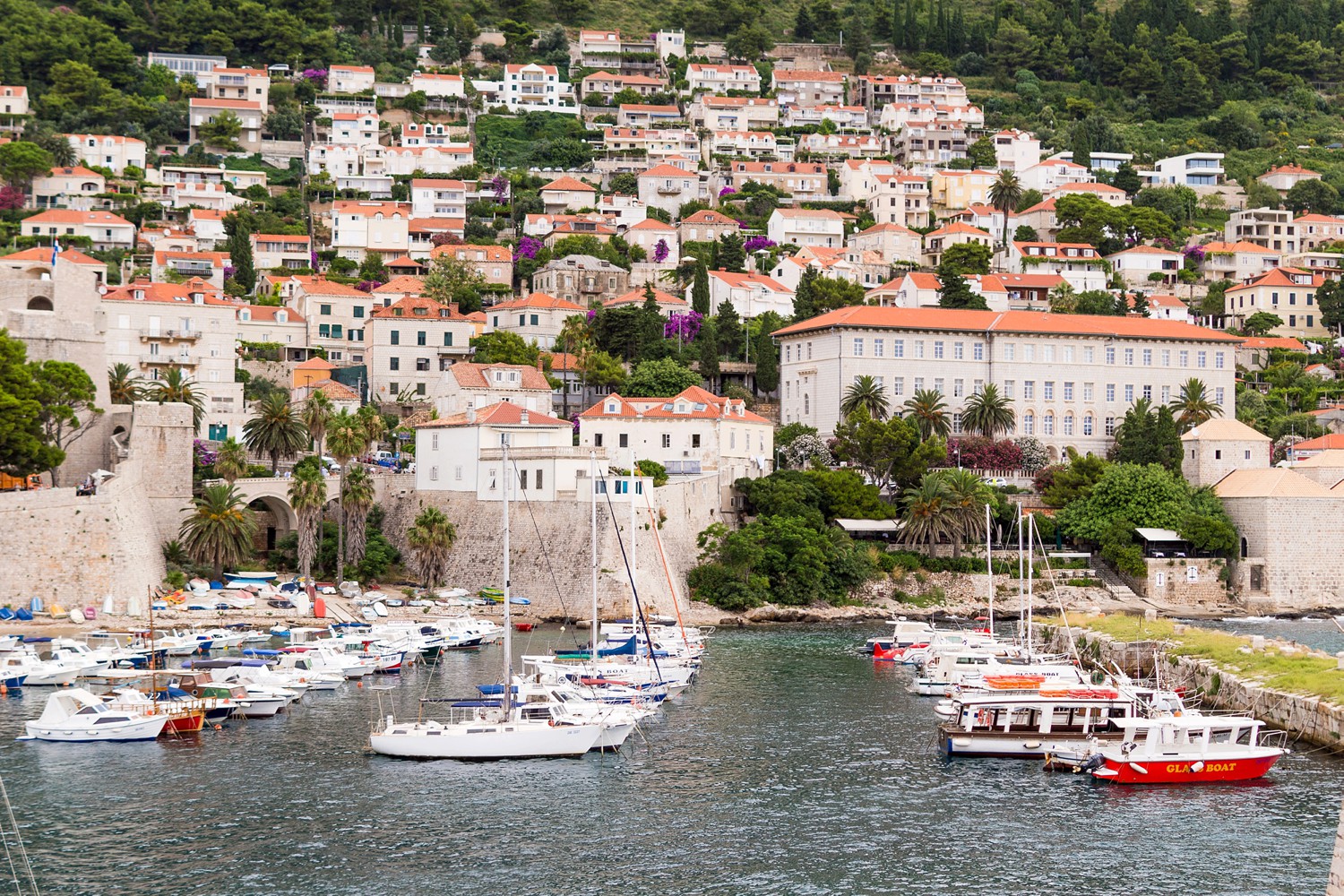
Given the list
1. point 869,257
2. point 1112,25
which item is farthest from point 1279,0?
point 869,257

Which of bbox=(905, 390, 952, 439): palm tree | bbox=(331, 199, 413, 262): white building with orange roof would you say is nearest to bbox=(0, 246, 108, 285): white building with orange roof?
bbox=(331, 199, 413, 262): white building with orange roof

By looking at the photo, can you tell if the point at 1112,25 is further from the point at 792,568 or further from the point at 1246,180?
the point at 792,568

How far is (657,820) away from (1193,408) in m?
60.1

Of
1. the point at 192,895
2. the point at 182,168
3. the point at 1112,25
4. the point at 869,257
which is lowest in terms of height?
the point at 192,895

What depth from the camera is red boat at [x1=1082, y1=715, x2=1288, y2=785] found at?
1396 inches

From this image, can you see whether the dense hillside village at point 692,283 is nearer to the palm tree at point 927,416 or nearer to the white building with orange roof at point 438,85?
the palm tree at point 927,416

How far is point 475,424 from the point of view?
6588 cm

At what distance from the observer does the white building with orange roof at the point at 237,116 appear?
137 m

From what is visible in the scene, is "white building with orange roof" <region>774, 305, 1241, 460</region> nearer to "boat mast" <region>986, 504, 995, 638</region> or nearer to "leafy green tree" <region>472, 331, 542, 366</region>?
"boat mast" <region>986, 504, 995, 638</region>

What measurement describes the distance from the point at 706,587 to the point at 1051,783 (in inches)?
1221

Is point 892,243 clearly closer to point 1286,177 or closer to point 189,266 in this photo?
point 1286,177

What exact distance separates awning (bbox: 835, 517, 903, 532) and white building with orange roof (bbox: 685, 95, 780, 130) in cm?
8001

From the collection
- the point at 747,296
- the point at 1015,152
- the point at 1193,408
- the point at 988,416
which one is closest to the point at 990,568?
the point at 988,416

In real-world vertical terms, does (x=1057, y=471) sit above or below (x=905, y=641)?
above
